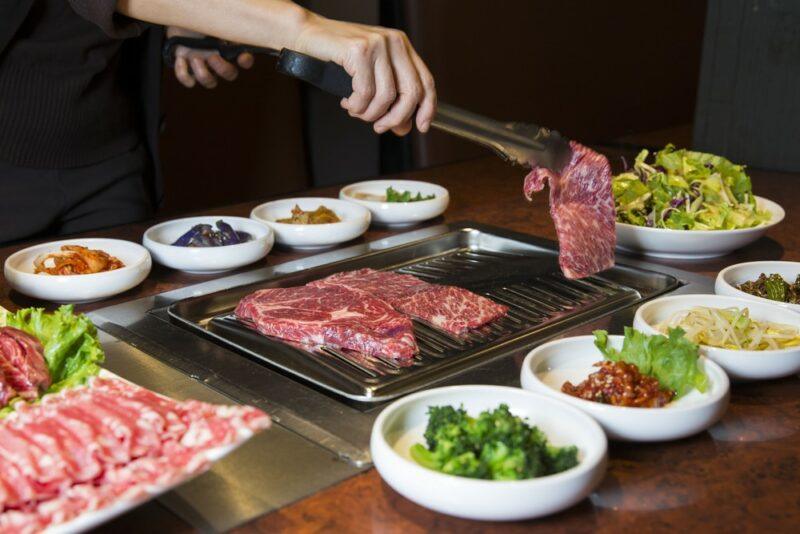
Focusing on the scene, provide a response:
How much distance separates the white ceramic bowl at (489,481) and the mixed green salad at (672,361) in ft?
0.73

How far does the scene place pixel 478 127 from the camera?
205cm

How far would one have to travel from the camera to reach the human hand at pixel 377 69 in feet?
6.54

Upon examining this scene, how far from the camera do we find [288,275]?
2213 mm

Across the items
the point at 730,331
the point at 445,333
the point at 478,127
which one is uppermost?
the point at 478,127

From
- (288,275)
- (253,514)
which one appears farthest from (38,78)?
(253,514)

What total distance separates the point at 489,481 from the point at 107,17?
1539 millimetres

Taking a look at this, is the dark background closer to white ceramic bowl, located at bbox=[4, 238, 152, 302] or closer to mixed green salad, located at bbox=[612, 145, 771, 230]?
mixed green salad, located at bbox=[612, 145, 771, 230]

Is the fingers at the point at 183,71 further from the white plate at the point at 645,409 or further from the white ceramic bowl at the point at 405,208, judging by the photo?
the white plate at the point at 645,409

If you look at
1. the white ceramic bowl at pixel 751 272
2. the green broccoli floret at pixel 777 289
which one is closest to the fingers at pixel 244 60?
the white ceramic bowl at pixel 751 272

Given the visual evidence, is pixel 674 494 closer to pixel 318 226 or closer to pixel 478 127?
pixel 478 127

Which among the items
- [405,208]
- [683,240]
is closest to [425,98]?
[405,208]

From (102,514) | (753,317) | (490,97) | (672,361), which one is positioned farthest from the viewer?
(490,97)

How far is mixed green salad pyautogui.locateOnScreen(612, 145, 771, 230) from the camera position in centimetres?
244

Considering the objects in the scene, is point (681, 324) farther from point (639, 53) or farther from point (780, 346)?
point (639, 53)
